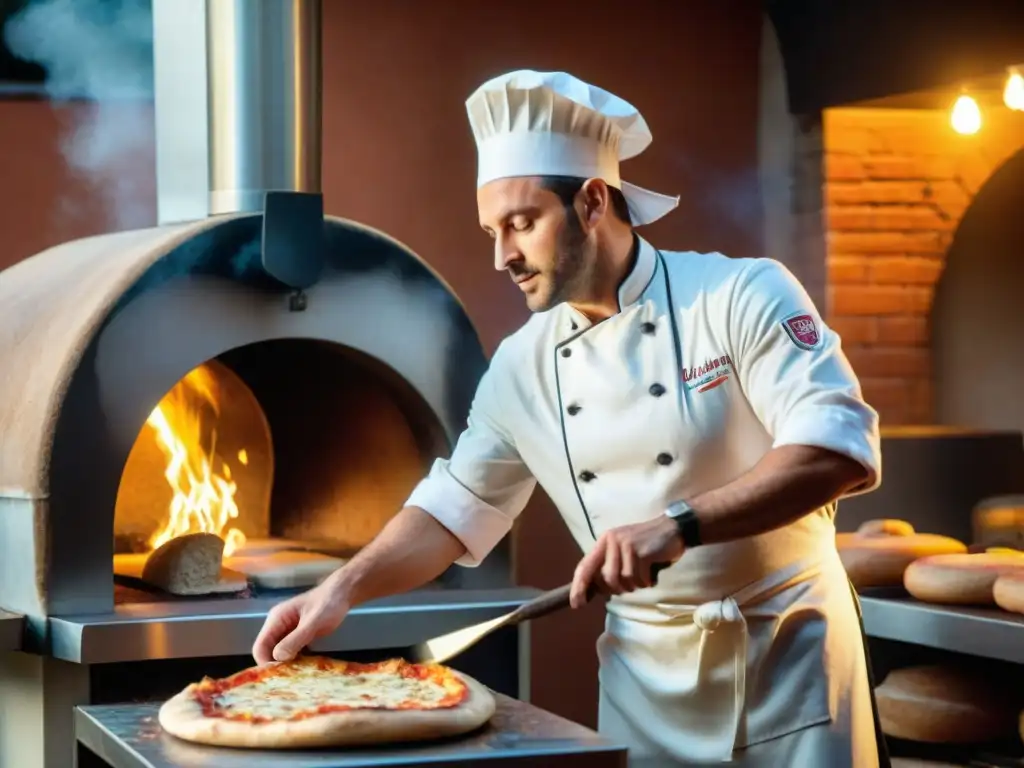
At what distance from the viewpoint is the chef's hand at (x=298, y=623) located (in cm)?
244

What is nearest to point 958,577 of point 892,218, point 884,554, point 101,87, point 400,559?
point 884,554

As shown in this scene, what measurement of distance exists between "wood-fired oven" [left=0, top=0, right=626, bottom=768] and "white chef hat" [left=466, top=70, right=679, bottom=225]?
2.46ft

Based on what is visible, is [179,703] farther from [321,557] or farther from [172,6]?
[172,6]

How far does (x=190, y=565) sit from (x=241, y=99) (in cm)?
96

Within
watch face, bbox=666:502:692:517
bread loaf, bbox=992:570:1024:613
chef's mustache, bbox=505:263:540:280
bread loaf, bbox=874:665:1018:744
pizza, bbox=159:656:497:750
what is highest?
chef's mustache, bbox=505:263:540:280

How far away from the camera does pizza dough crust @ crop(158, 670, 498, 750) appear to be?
2.10 metres

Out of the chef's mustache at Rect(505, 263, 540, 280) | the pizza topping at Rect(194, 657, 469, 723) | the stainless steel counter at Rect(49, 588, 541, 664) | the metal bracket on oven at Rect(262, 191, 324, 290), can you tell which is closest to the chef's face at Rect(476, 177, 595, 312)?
the chef's mustache at Rect(505, 263, 540, 280)

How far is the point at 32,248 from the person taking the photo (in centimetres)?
396

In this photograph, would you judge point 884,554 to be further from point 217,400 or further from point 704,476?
point 217,400

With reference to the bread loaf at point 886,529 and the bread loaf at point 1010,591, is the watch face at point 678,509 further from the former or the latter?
the bread loaf at point 886,529

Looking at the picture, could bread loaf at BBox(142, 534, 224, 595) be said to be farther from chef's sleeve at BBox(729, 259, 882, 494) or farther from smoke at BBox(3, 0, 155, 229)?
chef's sleeve at BBox(729, 259, 882, 494)

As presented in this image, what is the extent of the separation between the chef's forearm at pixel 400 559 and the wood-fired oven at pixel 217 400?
49 cm

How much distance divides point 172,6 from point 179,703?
5.74 feet

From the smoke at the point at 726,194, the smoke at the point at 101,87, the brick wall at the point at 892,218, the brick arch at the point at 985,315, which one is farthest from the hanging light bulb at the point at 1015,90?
the smoke at the point at 101,87
